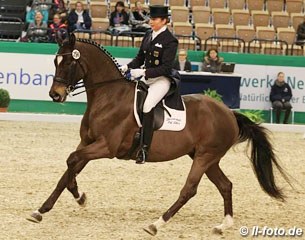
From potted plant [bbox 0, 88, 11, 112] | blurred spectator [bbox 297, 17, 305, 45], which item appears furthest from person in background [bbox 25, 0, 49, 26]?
blurred spectator [bbox 297, 17, 305, 45]

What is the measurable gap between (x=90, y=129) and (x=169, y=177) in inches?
116

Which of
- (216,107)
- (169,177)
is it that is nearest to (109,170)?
(169,177)

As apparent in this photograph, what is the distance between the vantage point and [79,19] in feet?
55.8

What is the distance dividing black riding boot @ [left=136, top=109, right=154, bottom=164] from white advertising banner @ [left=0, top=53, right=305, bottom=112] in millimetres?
9115

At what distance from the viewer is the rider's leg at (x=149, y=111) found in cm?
740

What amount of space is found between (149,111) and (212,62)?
29.4 ft

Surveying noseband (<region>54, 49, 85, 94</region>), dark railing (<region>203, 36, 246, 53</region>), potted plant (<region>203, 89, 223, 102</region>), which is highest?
noseband (<region>54, 49, 85, 94</region>)

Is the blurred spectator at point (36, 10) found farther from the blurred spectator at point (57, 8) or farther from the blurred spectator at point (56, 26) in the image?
the blurred spectator at point (56, 26)

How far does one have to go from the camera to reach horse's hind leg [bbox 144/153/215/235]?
23.5 feet

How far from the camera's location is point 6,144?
1216 centimetres

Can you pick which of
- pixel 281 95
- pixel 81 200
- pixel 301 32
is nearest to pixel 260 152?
pixel 81 200

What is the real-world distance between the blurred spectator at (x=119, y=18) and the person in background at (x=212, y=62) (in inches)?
70.0

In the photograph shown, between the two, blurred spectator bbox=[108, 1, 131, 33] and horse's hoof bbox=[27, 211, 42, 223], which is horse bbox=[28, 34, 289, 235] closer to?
horse's hoof bbox=[27, 211, 42, 223]

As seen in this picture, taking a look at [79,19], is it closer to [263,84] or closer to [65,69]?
[263,84]
